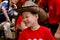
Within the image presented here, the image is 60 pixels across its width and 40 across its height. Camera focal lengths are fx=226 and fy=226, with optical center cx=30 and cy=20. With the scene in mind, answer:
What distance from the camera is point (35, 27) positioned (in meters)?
2.44

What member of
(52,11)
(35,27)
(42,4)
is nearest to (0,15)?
(42,4)

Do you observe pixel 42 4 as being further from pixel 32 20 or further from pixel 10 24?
pixel 32 20

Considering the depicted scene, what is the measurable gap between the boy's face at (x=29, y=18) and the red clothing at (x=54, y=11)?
86cm

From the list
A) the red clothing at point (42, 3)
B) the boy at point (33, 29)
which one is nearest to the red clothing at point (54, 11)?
the red clothing at point (42, 3)

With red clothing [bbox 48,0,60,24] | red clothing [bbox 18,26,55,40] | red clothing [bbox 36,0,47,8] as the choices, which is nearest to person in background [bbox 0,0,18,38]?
red clothing [bbox 36,0,47,8]

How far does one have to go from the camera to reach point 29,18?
7.75 feet

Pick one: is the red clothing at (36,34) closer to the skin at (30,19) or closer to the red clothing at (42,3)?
the skin at (30,19)

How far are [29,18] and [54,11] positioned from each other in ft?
3.39

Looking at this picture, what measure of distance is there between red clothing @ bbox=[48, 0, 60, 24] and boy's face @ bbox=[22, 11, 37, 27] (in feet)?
2.84

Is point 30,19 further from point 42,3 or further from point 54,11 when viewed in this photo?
point 42,3

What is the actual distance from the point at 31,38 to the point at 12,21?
65.2 inches

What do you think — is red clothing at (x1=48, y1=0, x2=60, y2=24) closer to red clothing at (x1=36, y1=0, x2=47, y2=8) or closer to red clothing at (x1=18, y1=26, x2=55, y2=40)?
red clothing at (x1=36, y1=0, x2=47, y2=8)

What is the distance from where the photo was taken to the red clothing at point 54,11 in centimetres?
322

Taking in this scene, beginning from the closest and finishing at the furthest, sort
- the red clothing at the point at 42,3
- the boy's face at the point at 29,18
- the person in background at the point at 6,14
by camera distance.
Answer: the boy's face at the point at 29,18
the red clothing at the point at 42,3
the person in background at the point at 6,14
